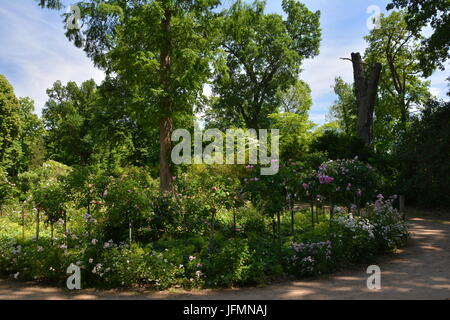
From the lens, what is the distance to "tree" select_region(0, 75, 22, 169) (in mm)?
17755

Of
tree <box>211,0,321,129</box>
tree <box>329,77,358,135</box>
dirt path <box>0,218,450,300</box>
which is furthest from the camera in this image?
tree <box>329,77,358,135</box>

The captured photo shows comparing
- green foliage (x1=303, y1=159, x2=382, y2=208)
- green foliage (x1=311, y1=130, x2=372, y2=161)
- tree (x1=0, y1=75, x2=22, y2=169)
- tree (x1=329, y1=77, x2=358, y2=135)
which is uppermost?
tree (x1=329, y1=77, x2=358, y2=135)

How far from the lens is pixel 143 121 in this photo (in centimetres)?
1020

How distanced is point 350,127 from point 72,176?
26358mm

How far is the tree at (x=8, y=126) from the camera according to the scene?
58.3 feet

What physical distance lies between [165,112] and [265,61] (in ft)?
45.6

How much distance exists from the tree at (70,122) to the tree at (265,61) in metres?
12.2

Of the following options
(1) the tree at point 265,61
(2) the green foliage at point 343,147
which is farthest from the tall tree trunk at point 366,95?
A: (1) the tree at point 265,61

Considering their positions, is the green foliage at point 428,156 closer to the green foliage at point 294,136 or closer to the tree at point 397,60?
the green foliage at point 294,136

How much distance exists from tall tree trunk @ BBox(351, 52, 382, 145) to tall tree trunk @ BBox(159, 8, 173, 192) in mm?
9316

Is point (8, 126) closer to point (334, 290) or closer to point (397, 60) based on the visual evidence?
point (334, 290)

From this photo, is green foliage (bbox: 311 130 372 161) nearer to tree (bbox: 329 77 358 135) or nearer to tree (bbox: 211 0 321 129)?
tree (bbox: 211 0 321 129)

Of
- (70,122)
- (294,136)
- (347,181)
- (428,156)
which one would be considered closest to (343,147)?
(428,156)

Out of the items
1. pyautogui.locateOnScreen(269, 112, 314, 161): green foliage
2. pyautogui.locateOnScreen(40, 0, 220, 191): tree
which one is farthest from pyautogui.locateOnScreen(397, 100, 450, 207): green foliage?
pyautogui.locateOnScreen(40, 0, 220, 191): tree
